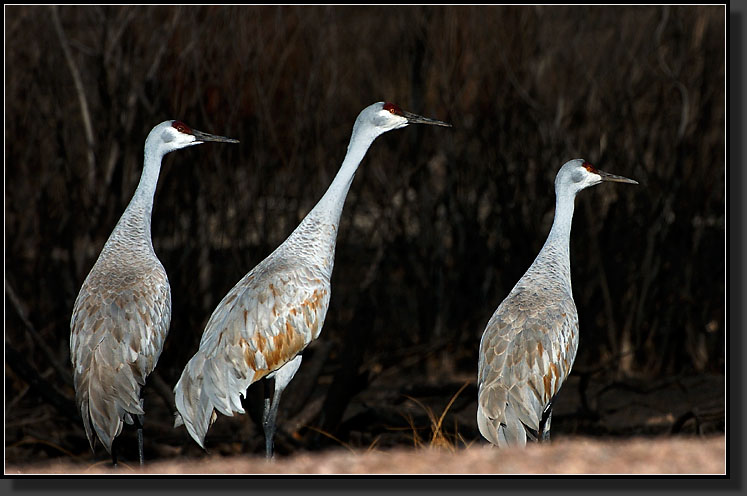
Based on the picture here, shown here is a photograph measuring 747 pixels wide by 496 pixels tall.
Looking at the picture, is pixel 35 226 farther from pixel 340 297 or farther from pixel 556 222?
pixel 556 222

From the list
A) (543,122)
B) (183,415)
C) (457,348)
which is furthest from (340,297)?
(183,415)

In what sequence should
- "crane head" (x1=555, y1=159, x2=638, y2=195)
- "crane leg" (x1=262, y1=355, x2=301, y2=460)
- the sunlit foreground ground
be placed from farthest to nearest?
1. "crane head" (x1=555, y1=159, x2=638, y2=195)
2. "crane leg" (x1=262, y1=355, x2=301, y2=460)
3. the sunlit foreground ground

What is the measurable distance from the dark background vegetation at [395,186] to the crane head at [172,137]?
1.98m

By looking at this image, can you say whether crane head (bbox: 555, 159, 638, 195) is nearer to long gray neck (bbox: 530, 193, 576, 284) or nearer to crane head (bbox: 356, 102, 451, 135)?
long gray neck (bbox: 530, 193, 576, 284)

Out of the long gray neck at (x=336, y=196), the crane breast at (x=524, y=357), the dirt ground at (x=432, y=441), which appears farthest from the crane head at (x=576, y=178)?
the dirt ground at (x=432, y=441)

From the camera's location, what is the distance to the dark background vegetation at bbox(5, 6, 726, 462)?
24.6ft

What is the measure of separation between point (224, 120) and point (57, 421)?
8.52 ft

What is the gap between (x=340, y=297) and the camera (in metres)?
9.80


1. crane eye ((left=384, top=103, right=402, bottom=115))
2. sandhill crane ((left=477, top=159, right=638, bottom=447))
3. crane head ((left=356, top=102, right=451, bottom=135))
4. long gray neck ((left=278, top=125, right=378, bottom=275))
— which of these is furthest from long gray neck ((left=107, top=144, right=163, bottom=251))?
sandhill crane ((left=477, top=159, right=638, bottom=447))

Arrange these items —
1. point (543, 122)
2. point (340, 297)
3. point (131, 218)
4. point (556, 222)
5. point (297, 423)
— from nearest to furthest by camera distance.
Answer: point (131, 218) → point (556, 222) → point (297, 423) → point (543, 122) → point (340, 297)

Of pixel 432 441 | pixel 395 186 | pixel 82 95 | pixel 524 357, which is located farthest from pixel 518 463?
pixel 395 186

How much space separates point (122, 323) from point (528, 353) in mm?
1964

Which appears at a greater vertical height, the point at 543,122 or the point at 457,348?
the point at 543,122

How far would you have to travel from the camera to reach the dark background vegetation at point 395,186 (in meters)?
7.50
